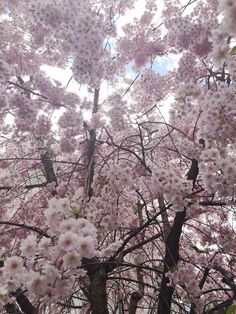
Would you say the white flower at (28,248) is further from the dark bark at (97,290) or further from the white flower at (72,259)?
the dark bark at (97,290)

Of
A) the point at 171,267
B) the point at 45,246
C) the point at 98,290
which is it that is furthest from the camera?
the point at 171,267

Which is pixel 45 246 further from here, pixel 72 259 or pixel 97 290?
pixel 97 290

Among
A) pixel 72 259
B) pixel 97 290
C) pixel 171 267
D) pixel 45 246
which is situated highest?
pixel 171 267

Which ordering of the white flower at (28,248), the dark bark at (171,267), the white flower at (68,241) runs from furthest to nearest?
the dark bark at (171,267)
the white flower at (28,248)
the white flower at (68,241)

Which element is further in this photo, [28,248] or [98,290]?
[98,290]

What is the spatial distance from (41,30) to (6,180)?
2465mm

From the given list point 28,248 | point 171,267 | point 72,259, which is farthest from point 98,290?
point 72,259

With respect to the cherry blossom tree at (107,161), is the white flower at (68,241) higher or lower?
lower

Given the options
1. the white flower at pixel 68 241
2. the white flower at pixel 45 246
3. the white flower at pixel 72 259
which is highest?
the white flower at pixel 45 246

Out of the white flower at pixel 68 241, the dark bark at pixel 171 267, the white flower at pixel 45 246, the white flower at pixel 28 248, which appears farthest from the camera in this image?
the dark bark at pixel 171 267

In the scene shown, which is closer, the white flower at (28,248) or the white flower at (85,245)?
the white flower at (85,245)

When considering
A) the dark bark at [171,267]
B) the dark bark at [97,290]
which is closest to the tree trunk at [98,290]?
the dark bark at [97,290]

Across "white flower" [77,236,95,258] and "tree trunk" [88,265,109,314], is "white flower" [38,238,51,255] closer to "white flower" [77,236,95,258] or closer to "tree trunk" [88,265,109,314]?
"white flower" [77,236,95,258]

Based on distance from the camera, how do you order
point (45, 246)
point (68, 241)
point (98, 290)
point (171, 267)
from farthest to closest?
point (171, 267)
point (98, 290)
point (45, 246)
point (68, 241)
